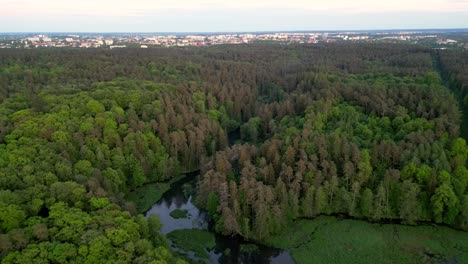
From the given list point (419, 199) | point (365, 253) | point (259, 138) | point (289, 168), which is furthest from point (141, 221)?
point (259, 138)

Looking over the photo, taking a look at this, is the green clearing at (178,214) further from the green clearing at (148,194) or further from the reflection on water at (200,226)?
the green clearing at (148,194)

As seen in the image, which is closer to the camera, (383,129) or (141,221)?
(141,221)

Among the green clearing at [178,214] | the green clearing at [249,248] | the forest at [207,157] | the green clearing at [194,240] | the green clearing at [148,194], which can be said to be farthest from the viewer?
the green clearing at [148,194]

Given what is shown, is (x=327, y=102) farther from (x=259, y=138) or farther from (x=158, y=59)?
(x=158, y=59)

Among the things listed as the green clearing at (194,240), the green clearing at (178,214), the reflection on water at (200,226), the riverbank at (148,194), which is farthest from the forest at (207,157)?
the green clearing at (178,214)

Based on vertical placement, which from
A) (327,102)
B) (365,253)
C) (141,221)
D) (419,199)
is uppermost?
(327,102)

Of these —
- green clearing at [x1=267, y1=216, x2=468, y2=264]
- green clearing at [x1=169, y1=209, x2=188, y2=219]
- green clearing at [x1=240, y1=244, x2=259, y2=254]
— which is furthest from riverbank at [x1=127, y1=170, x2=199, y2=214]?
green clearing at [x1=267, y1=216, x2=468, y2=264]

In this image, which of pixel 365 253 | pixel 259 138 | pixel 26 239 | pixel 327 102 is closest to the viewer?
pixel 26 239
